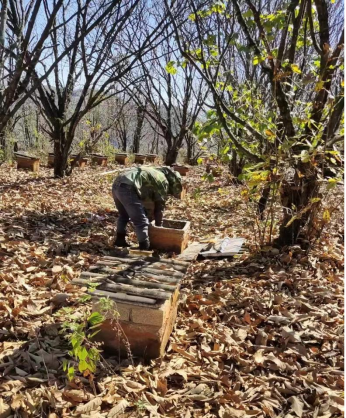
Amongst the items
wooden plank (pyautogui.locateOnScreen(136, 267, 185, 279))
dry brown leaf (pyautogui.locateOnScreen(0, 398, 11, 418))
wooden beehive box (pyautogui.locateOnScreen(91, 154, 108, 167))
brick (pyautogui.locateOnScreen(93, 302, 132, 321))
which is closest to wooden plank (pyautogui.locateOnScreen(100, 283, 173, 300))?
brick (pyautogui.locateOnScreen(93, 302, 132, 321))

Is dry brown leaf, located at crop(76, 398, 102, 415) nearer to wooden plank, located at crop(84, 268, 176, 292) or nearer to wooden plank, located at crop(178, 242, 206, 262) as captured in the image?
wooden plank, located at crop(84, 268, 176, 292)

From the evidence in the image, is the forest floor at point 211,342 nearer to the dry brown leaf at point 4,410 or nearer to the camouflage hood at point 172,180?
the dry brown leaf at point 4,410

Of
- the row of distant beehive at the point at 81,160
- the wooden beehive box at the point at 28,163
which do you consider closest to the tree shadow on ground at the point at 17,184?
the row of distant beehive at the point at 81,160

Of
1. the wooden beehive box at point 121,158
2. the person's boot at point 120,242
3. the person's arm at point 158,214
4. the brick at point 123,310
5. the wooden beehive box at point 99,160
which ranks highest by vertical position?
→ the wooden beehive box at point 121,158

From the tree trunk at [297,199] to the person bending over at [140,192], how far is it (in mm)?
1597

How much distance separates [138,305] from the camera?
2598 millimetres

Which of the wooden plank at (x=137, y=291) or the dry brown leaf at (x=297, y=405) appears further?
the wooden plank at (x=137, y=291)

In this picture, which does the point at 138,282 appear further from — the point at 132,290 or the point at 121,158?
the point at 121,158

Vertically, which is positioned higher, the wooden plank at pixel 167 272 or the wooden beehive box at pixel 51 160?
the wooden beehive box at pixel 51 160

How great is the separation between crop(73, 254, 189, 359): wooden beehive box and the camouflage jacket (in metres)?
1.74

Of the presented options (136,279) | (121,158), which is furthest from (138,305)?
(121,158)

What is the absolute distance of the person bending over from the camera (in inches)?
181

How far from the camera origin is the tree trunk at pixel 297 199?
12.2 feet

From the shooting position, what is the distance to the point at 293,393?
2322mm
